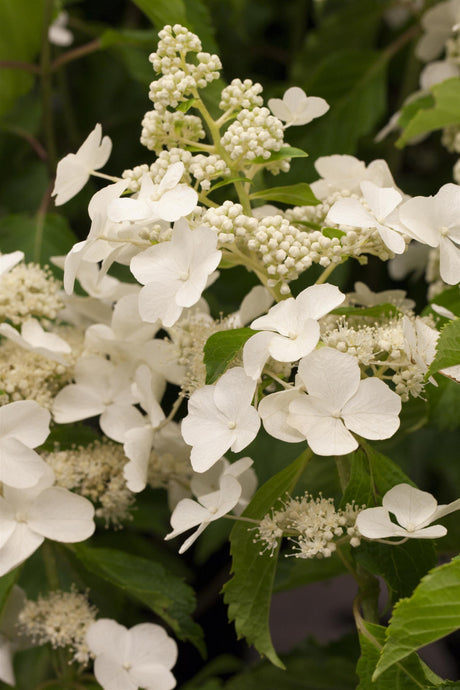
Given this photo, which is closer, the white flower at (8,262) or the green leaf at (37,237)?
the white flower at (8,262)

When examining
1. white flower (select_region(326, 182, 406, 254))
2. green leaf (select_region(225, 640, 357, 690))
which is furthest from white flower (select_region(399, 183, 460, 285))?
green leaf (select_region(225, 640, 357, 690))

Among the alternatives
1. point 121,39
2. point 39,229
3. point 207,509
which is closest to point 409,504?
point 207,509

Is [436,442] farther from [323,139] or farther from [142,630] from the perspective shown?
[142,630]

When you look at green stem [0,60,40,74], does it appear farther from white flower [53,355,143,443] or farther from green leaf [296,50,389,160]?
white flower [53,355,143,443]

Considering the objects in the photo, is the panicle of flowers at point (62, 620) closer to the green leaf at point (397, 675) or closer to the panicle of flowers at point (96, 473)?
the panicle of flowers at point (96, 473)

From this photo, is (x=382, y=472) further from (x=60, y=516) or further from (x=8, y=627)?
(x=8, y=627)

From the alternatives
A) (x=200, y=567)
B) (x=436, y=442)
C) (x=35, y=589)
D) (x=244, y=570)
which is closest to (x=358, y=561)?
(x=244, y=570)

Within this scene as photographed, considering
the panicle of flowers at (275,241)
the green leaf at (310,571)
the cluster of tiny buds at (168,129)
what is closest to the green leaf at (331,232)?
the panicle of flowers at (275,241)
